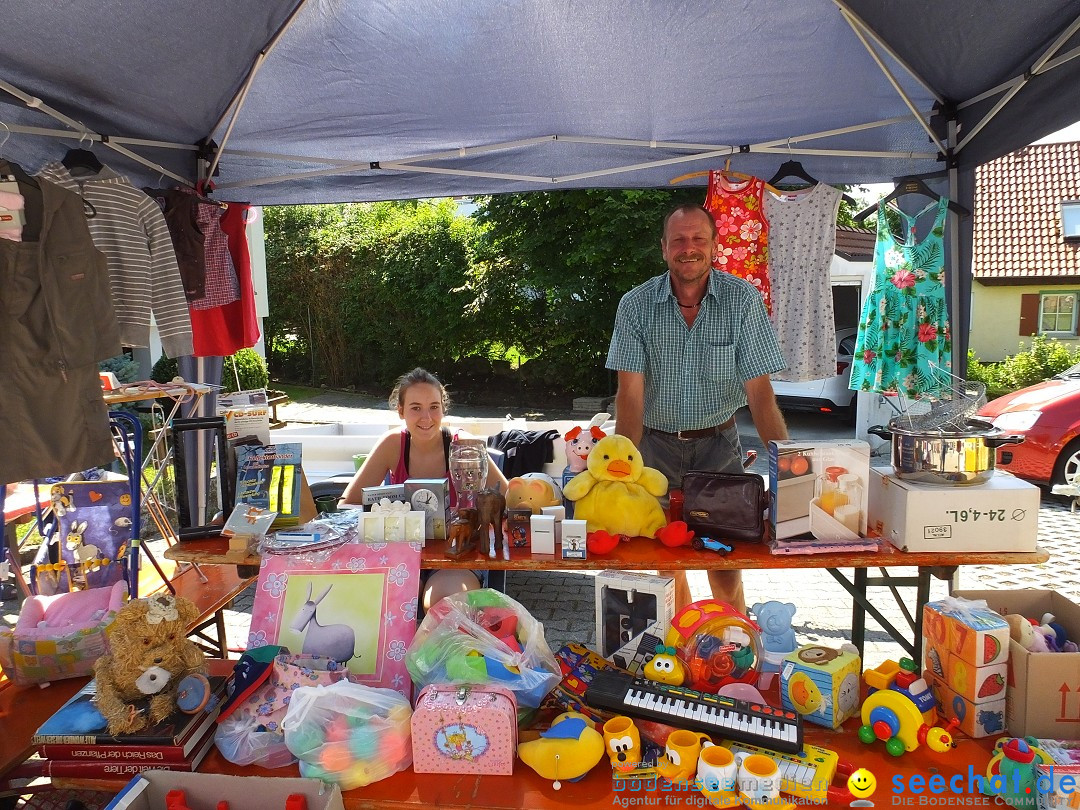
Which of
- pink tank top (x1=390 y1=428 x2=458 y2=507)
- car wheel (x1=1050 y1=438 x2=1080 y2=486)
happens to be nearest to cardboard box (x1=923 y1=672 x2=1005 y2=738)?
pink tank top (x1=390 y1=428 x2=458 y2=507)

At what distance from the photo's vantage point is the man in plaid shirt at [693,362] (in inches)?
119

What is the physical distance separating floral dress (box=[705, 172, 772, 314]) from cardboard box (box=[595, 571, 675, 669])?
291 centimetres

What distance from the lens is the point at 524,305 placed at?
45.3ft

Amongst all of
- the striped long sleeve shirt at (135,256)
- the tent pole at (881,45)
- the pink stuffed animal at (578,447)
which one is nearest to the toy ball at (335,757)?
the pink stuffed animal at (578,447)

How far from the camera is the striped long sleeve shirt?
11.7 feet

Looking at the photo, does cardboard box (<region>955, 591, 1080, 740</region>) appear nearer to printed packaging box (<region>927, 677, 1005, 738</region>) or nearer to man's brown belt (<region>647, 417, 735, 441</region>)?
printed packaging box (<region>927, 677, 1005, 738</region>)

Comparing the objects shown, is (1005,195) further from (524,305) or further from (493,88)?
(493,88)

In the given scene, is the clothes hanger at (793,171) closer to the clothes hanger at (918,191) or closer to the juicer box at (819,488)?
the clothes hanger at (918,191)

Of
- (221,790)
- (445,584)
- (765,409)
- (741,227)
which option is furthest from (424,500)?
(741,227)

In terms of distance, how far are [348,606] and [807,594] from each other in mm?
3636

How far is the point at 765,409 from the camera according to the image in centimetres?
303

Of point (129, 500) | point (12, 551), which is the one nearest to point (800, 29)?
point (129, 500)

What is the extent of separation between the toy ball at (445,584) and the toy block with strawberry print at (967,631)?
161 cm

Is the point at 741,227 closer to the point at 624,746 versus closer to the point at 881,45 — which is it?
the point at 881,45
